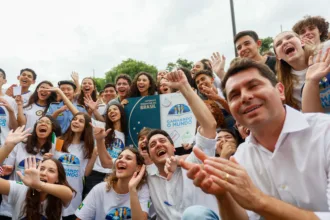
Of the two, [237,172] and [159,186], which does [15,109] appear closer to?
[159,186]

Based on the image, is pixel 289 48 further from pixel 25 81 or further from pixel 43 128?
pixel 25 81

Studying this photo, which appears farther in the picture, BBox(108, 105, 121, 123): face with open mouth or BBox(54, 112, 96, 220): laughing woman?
BBox(108, 105, 121, 123): face with open mouth

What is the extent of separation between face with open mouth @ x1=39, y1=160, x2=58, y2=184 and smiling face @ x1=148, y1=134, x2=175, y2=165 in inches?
48.6

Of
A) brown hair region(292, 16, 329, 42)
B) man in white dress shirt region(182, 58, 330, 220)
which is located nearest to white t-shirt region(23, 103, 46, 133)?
man in white dress shirt region(182, 58, 330, 220)

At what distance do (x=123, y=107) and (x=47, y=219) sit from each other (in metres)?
2.33

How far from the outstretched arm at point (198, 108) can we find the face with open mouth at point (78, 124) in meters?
2.28

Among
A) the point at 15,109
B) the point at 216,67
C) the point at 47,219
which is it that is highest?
the point at 216,67

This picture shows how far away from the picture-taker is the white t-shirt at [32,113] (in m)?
5.44

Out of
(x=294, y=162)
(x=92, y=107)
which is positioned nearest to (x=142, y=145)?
(x=92, y=107)

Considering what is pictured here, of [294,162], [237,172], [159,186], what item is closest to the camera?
[237,172]

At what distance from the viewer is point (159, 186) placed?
334cm

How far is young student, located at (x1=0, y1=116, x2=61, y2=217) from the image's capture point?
3989mm

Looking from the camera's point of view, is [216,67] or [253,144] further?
[216,67]

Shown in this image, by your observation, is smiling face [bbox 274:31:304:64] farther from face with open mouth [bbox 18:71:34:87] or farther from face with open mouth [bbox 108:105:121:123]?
face with open mouth [bbox 18:71:34:87]
